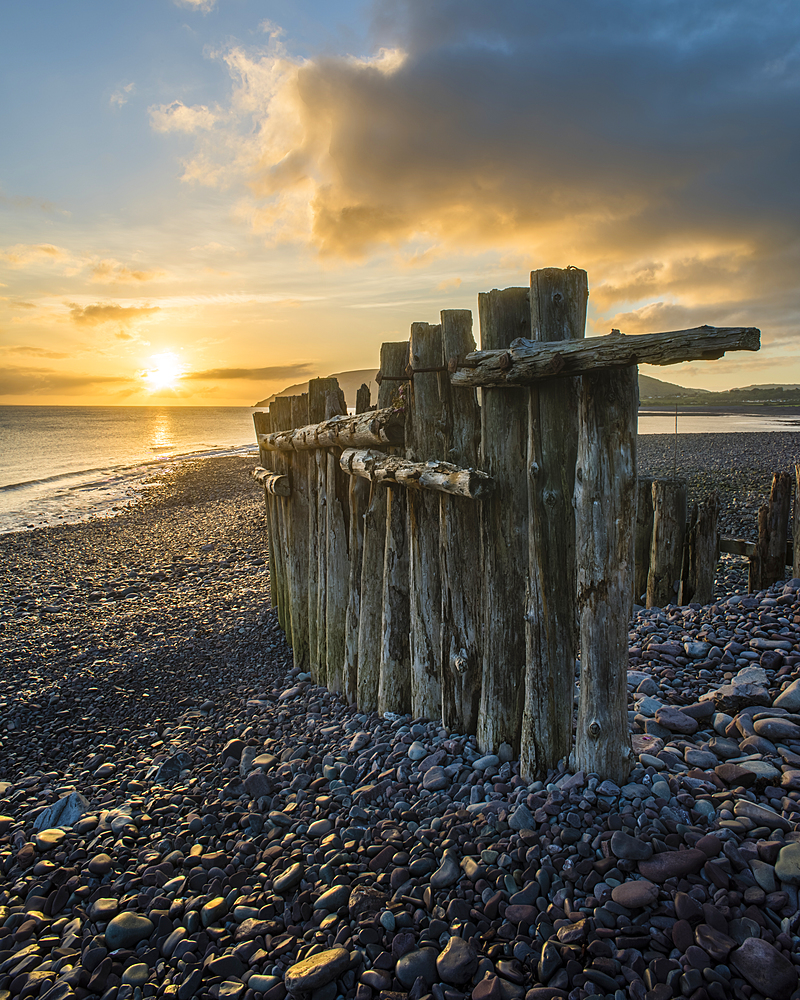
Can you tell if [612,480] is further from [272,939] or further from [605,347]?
[272,939]

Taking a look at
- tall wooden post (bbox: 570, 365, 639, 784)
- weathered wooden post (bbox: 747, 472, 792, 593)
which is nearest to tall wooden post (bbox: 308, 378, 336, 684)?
tall wooden post (bbox: 570, 365, 639, 784)

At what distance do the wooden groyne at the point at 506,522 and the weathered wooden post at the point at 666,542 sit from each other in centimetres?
304

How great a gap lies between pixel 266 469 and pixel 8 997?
5.95 meters

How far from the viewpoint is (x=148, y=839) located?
11.1 ft

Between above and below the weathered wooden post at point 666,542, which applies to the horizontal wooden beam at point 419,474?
above

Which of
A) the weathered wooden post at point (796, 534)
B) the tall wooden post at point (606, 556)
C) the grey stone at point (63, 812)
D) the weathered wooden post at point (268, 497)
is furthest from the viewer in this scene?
the weathered wooden post at point (268, 497)

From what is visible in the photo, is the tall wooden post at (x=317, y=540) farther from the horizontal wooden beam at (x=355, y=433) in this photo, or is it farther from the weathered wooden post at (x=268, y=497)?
the weathered wooden post at (x=268, y=497)

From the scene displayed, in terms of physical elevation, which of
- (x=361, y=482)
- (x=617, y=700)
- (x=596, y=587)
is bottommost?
(x=617, y=700)

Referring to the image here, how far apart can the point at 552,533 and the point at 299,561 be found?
3.76 meters

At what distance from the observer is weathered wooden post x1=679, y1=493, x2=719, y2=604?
558 centimetres

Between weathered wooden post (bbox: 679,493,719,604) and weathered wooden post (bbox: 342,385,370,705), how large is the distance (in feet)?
10.9

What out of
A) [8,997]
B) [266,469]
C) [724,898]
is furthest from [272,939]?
[266,469]

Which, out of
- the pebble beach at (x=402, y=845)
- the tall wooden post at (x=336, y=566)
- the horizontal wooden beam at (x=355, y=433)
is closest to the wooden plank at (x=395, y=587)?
the horizontal wooden beam at (x=355, y=433)

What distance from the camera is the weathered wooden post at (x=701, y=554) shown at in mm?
5578
